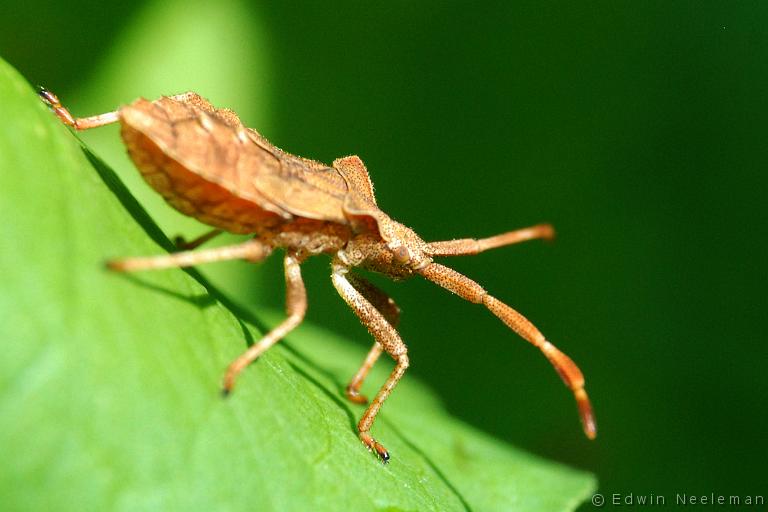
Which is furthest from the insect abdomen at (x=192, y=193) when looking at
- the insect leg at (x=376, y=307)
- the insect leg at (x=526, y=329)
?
the insect leg at (x=526, y=329)

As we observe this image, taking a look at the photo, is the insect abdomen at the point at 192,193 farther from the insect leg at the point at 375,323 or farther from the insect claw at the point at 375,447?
the insect claw at the point at 375,447

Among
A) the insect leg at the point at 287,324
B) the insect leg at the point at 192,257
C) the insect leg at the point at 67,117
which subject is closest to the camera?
the insect leg at the point at 192,257

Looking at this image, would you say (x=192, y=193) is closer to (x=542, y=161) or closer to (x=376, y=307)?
(x=376, y=307)

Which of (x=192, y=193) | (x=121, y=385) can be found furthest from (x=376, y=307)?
(x=121, y=385)

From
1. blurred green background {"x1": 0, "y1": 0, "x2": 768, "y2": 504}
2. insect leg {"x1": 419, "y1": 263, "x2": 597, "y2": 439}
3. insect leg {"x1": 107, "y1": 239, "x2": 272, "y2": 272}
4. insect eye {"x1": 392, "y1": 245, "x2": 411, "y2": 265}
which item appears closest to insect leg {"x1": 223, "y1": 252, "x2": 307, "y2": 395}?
insect leg {"x1": 107, "y1": 239, "x2": 272, "y2": 272}

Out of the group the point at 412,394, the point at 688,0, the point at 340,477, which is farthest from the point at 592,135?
the point at 340,477

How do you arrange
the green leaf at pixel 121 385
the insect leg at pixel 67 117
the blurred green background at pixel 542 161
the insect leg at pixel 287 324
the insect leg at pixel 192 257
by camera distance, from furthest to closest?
the blurred green background at pixel 542 161 → the insect leg at pixel 67 117 → the insect leg at pixel 287 324 → the insect leg at pixel 192 257 → the green leaf at pixel 121 385

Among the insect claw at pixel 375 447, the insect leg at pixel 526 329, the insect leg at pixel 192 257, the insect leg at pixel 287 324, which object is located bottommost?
the insect claw at pixel 375 447
